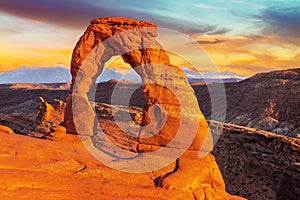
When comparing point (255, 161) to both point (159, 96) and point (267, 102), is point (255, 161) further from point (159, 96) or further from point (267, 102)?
point (267, 102)

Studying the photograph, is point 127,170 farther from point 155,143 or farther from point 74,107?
point 74,107

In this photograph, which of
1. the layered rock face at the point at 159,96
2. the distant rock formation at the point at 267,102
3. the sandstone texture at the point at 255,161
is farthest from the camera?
the distant rock formation at the point at 267,102

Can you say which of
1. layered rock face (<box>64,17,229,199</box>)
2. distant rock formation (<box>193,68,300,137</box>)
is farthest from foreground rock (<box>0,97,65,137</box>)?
distant rock formation (<box>193,68,300,137</box>)

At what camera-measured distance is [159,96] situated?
47.9ft

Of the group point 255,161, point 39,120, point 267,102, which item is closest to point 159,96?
point 255,161

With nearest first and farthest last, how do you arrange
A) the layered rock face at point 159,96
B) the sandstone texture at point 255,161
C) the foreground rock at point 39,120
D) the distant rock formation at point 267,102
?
the layered rock face at point 159,96, the sandstone texture at point 255,161, the foreground rock at point 39,120, the distant rock formation at point 267,102

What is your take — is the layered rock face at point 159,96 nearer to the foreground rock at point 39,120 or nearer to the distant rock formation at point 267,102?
the foreground rock at point 39,120

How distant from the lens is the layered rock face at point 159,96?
41.9 feet

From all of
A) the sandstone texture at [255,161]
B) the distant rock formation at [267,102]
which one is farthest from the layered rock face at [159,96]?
the distant rock formation at [267,102]

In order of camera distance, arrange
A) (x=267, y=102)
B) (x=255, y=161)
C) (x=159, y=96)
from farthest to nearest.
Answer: (x=267, y=102), (x=255, y=161), (x=159, y=96)

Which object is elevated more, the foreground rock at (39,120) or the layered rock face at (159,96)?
the layered rock face at (159,96)

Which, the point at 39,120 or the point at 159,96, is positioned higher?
the point at 159,96

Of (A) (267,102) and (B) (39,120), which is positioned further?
(A) (267,102)

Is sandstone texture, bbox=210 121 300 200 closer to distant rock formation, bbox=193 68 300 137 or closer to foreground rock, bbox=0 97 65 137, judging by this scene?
foreground rock, bbox=0 97 65 137
